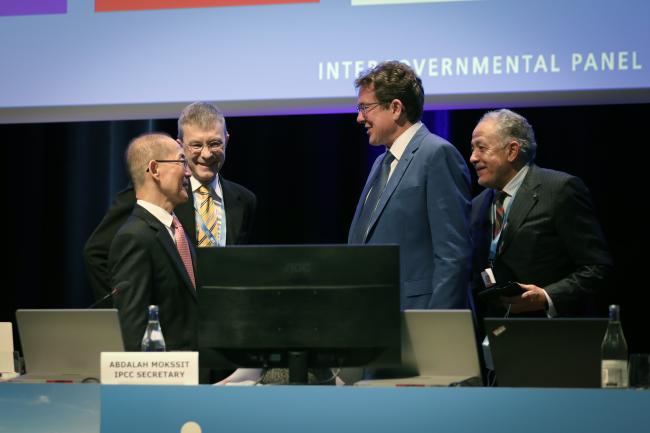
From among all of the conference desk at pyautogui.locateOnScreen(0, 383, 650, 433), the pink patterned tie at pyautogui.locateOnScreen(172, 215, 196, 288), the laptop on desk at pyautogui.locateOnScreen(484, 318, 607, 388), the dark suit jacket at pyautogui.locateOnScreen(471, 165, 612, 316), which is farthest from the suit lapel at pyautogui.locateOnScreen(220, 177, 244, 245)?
the laptop on desk at pyautogui.locateOnScreen(484, 318, 607, 388)

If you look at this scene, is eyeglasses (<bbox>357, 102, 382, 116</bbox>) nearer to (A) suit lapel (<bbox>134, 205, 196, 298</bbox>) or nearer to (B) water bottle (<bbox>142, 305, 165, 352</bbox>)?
(A) suit lapel (<bbox>134, 205, 196, 298</bbox>)

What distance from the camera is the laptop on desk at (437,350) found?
2.69 meters

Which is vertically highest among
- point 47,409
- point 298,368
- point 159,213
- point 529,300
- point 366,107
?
point 366,107

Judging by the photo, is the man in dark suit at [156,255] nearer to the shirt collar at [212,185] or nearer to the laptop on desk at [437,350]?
the shirt collar at [212,185]

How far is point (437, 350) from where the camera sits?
2.73m

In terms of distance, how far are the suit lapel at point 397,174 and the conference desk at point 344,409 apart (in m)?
1.30

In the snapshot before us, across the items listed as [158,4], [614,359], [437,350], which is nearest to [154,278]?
[437,350]

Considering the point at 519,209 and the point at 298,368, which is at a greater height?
the point at 519,209

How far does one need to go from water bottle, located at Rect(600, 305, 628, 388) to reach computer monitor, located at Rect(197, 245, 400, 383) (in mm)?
520

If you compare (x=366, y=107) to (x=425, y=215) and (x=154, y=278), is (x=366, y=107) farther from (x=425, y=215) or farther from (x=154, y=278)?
(x=154, y=278)

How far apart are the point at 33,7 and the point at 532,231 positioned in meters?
2.69

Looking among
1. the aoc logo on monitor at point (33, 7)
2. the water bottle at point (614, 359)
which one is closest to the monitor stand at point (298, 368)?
the water bottle at point (614, 359)

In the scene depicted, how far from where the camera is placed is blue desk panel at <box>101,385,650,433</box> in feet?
7.76

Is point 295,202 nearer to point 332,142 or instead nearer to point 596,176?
point 332,142
